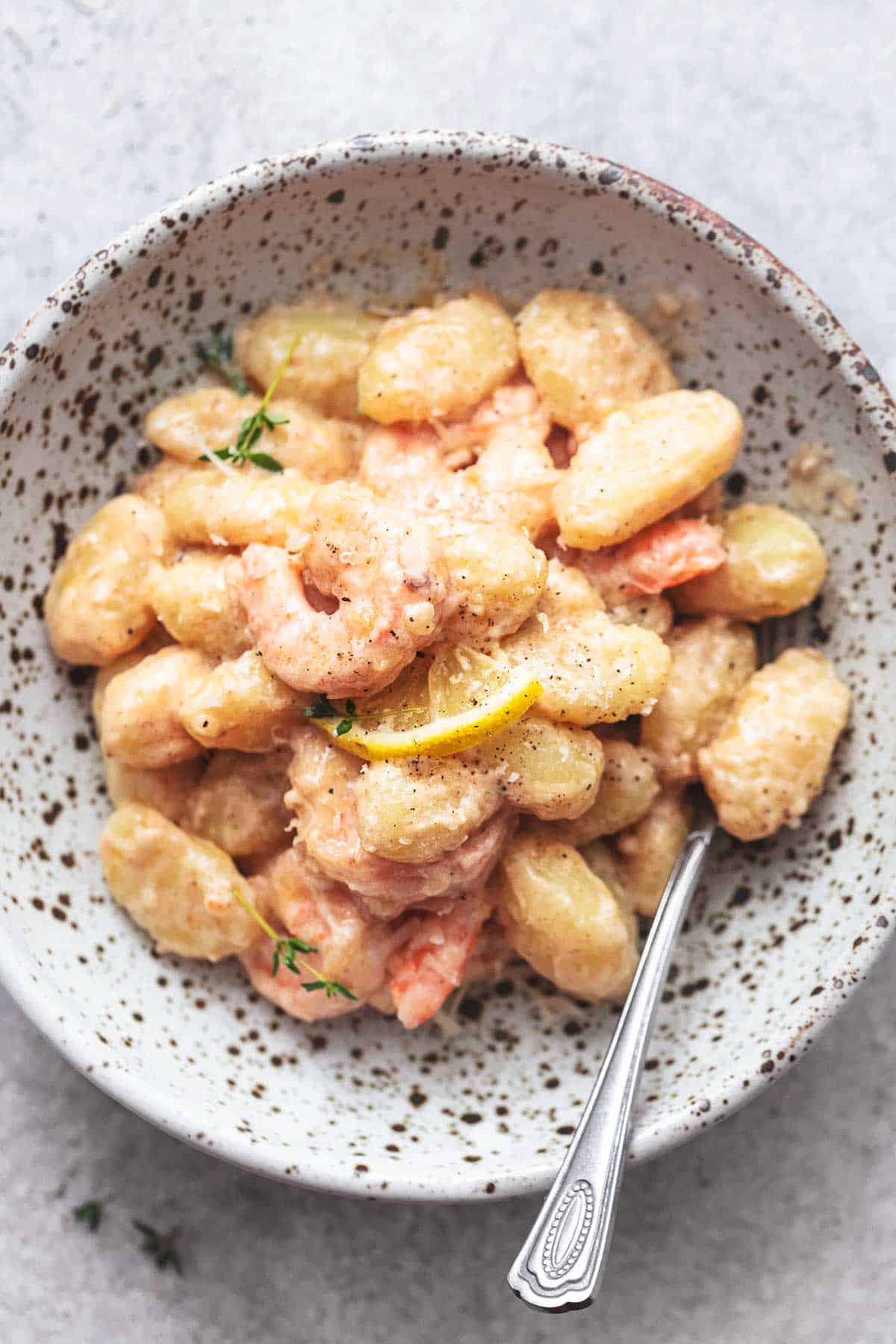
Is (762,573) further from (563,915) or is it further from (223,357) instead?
(223,357)

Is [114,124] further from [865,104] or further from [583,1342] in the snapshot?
[583,1342]

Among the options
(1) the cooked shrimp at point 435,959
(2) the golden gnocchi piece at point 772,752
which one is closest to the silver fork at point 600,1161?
(2) the golden gnocchi piece at point 772,752

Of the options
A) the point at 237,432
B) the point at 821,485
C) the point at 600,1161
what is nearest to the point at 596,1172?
the point at 600,1161

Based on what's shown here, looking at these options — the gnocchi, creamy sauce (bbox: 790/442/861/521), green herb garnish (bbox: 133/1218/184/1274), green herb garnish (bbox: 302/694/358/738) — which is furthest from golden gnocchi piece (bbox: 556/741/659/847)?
green herb garnish (bbox: 133/1218/184/1274)

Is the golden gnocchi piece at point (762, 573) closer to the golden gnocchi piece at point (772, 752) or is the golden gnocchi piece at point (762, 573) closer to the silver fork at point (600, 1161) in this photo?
the golden gnocchi piece at point (772, 752)

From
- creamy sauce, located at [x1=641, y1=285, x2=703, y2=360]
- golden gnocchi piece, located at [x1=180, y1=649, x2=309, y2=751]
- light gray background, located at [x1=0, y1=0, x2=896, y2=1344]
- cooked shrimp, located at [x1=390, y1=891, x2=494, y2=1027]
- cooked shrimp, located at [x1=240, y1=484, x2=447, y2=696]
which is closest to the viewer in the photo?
cooked shrimp, located at [x1=240, y1=484, x2=447, y2=696]

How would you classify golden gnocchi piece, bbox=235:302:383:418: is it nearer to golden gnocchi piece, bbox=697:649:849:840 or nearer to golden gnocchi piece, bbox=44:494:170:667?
golden gnocchi piece, bbox=44:494:170:667
